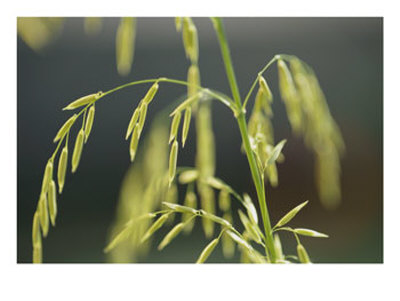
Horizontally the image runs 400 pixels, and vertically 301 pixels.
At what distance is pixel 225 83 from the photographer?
106 cm

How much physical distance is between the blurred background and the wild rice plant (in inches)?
2.3

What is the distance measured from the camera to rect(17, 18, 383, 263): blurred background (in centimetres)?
96

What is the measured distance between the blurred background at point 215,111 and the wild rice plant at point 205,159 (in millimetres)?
59

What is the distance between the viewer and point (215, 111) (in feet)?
3.71

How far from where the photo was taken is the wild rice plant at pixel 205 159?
68 centimetres

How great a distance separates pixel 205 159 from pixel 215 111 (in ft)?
0.96

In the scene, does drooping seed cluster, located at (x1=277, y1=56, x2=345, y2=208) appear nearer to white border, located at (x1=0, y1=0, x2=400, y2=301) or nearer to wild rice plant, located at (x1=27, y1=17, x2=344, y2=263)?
wild rice plant, located at (x1=27, y1=17, x2=344, y2=263)

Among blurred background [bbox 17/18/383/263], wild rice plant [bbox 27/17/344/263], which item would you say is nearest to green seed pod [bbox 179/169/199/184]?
wild rice plant [bbox 27/17/344/263]
